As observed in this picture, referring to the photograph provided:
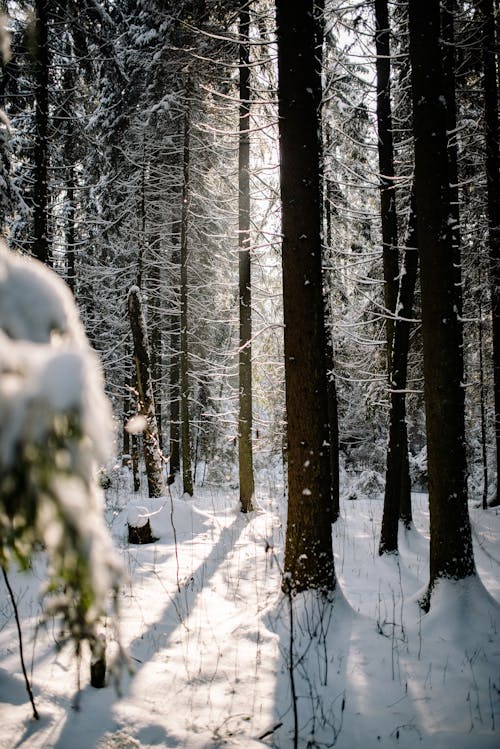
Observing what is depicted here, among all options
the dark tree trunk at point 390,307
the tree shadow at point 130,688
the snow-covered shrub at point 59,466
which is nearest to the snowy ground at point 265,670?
the tree shadow at point 130,688

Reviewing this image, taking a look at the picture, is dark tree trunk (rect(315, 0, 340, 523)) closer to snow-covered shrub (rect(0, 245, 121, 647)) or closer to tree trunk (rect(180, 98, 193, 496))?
tree trunk (rect(180, 98, 193, 496))

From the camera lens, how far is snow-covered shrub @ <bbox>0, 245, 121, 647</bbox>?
114cm

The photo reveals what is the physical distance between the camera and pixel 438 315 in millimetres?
4789

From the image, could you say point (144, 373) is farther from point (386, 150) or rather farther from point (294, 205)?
point (386, 150)

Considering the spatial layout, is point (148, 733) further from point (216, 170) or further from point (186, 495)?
point (216, 170)

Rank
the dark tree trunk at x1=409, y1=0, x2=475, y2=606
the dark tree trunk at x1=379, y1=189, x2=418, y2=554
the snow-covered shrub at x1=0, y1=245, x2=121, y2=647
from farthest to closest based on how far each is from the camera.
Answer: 1. the dark tree trunk at x1=379, y1=189, x2=418, y2=554
2. the dark tree trunk at x1=409, y1=0, x2=475, y2=606
3. the snow-covered shrub at x1=0, y1=245, x2=121, y2=647

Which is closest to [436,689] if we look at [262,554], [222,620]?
[222,620]

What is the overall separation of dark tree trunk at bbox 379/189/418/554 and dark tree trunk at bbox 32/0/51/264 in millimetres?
7873

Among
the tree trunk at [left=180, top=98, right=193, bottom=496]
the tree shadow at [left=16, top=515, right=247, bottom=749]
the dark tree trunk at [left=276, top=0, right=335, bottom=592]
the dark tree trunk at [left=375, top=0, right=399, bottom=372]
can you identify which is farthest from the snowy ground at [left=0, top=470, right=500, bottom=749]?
the tree trunk at [left=180, top=98, right=193, bottom=496]

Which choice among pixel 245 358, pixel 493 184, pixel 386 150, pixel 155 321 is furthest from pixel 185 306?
pixel 493 184

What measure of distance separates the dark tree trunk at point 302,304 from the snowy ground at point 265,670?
0.85m

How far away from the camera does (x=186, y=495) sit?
13.0m

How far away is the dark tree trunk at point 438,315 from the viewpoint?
4.68 metres

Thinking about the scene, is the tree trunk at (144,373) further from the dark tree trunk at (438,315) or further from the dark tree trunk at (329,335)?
the dark tree trunk at (438,315)
